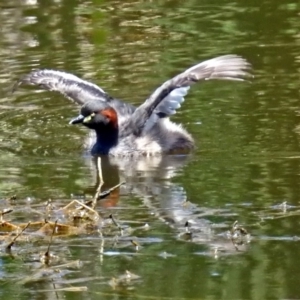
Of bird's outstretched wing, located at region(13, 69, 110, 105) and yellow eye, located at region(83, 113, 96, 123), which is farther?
bird's outstretched wing, located at region(13, 69, 110, 105)

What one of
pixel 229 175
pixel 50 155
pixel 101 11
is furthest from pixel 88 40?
pixel 229 175

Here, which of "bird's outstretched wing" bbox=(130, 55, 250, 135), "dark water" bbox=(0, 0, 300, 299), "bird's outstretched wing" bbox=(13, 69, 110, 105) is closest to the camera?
"dark water" bbox=(0, 0, 300, 299)

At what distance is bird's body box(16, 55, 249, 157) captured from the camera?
10.7 meters

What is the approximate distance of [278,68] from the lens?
44.1 ft

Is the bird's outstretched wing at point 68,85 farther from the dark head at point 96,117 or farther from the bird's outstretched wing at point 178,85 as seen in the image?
the bird's outstretched wing at point 178,85

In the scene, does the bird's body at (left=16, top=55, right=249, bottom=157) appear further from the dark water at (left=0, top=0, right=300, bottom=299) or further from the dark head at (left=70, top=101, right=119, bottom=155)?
the dark water at (left=0, top=0, right=300, bottom=299)

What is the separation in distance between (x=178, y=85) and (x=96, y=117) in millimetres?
906

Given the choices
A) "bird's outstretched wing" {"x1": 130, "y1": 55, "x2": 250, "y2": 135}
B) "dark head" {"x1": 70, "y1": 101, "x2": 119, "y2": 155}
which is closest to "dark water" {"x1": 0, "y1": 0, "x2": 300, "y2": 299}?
"dark head" {"x1": 70, "y1": 101, "x2": 119, "y2": 155}

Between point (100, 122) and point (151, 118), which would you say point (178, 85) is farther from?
point (100, 122)

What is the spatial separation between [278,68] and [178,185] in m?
4.65

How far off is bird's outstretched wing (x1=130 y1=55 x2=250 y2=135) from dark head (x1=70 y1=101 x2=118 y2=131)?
234mm

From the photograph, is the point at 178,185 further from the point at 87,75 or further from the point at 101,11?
the point at 101,11

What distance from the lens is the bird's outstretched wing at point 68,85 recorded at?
11.7 meters

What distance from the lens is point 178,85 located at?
10617 millimetres
